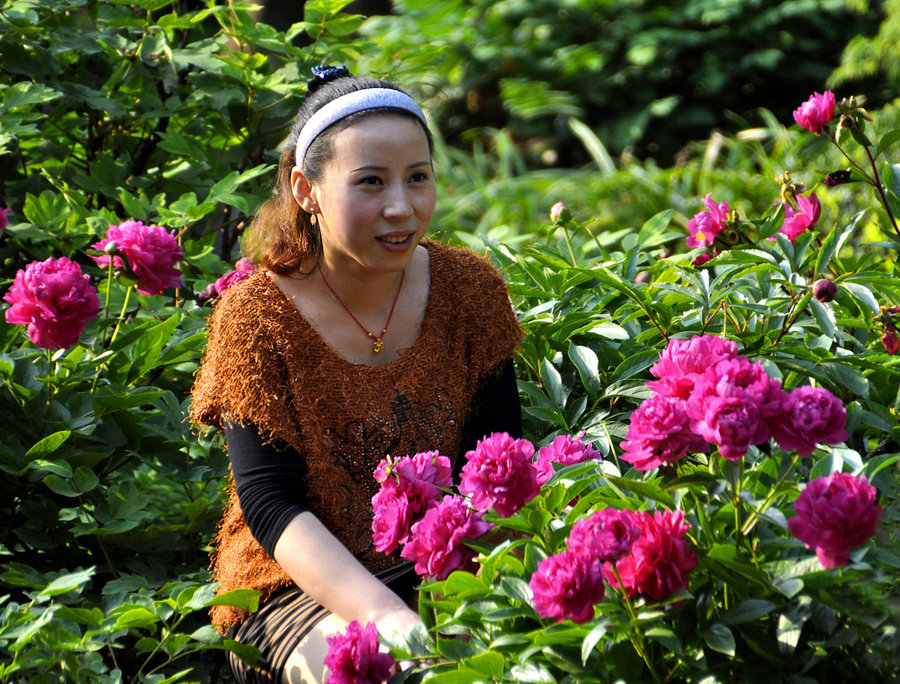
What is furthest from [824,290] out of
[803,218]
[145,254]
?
[145,254]

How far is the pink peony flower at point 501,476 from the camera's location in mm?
1324

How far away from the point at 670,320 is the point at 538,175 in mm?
4293

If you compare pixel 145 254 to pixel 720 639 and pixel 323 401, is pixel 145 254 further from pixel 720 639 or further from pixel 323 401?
pixel 720 639

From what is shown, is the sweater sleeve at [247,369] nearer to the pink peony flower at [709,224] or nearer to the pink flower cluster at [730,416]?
the pink flower cluster at [730,416]

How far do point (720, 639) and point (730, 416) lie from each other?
26 cm

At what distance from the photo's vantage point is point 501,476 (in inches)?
52.1

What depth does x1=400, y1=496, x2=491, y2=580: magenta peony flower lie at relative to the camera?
1.39m

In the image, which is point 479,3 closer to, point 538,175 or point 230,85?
point 538,175

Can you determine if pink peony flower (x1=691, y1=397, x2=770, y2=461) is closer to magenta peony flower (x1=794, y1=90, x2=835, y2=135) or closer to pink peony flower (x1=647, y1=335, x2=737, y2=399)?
pink peony flower (x1=647, y1=335, x2=737, y2=399)

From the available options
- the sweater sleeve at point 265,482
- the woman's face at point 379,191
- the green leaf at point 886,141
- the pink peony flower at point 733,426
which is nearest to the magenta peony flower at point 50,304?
the sweater sleeve at point 265,482

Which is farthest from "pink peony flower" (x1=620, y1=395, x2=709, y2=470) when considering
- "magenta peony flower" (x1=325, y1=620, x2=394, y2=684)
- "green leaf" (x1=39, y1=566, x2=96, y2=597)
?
"green leaf" (x1=39, y1=566, x2=96, y2=597)

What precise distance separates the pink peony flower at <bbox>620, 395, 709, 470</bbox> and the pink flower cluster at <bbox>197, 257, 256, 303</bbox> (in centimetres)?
102

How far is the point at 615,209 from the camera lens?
211 inches

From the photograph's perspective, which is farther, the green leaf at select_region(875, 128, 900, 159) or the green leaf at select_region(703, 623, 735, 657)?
the green leaf at select_region(875, 128, 900, 159)
